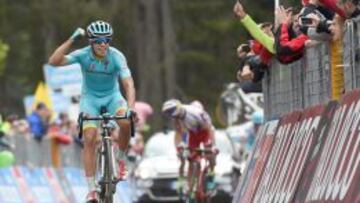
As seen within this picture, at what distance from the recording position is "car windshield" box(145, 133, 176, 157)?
32.9 metres

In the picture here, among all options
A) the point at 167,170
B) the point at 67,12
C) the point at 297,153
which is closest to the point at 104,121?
the point at 297,153

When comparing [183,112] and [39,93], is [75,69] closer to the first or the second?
[39,93]

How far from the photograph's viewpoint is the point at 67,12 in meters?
70.6

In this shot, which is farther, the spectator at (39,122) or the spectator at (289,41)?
the spectator at (39,122)

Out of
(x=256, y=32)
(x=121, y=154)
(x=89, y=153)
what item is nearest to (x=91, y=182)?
(x=89, y=153)

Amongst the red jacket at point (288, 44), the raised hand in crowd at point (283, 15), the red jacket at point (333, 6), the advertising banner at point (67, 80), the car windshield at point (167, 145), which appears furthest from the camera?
the advertising banner at point (67, 80)

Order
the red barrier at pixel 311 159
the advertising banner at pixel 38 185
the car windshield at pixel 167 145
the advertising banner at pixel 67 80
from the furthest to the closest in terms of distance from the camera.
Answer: the advertising banner at pixel 67 80
the car windshield at pixel 167 145
the advertising banner at pixel 38 185
the red barrier at pixel 311 159

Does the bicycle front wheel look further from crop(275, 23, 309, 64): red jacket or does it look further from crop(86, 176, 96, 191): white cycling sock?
crop(275, 23, 309, 64): red jacket

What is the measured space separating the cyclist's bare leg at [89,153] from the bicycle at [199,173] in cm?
693

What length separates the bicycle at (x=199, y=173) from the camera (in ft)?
85.4

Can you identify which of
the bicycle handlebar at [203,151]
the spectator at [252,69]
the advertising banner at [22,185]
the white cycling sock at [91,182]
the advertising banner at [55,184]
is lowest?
the advertising banner at [55,184]

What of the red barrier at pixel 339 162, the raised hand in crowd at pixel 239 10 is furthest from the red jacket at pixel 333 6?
the raised hand in crowd at pixel 239 10

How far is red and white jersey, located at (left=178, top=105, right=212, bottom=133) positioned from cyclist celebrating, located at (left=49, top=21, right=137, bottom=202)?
637 cm

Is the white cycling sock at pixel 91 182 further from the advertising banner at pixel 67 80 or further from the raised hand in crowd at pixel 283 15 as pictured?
the advertising banner at pixel 67 80
